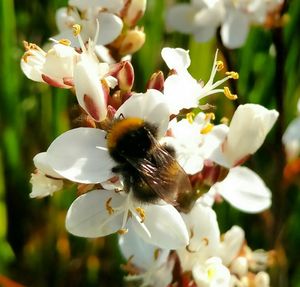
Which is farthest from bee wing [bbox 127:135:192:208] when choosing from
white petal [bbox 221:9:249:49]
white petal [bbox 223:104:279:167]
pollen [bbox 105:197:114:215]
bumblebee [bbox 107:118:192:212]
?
white petal [bbox 221:9:249:49]

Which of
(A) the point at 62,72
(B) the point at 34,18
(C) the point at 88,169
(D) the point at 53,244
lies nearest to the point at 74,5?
(A) the point at 62,72

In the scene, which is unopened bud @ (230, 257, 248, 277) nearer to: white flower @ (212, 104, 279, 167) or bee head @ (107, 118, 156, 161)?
white flower @ (212, 104, 279, 167)

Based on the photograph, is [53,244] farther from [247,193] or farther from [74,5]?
[74,5]

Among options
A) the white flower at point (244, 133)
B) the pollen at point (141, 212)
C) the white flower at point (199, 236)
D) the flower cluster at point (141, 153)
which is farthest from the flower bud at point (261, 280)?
the pollen at point (141, 212)

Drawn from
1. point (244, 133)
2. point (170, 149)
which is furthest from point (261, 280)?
point (170, 149)

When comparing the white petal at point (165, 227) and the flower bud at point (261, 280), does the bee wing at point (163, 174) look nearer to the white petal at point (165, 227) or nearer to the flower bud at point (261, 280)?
the white petal at point (165, 227)
